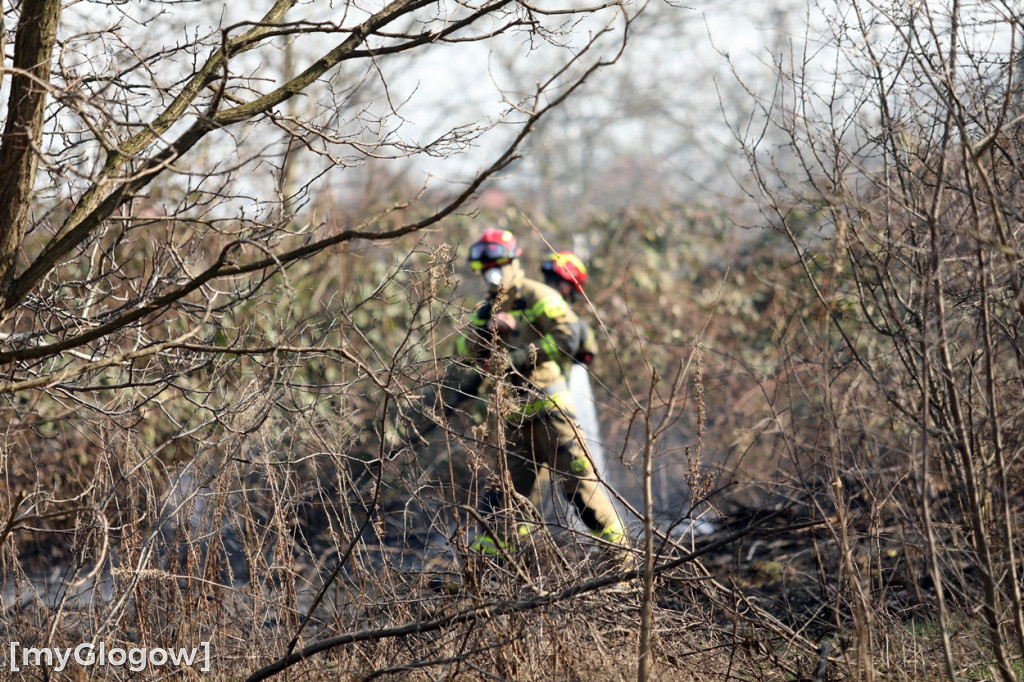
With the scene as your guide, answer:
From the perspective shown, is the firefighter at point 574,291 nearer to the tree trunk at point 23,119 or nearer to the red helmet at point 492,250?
the red helmet at point 492,250

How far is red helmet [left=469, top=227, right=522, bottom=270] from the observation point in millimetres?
5578

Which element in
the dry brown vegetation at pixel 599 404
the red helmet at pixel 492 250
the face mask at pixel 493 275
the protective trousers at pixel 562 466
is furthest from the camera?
the red helmet at pixel 492 250

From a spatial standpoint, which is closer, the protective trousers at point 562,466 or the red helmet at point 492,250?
the protective trousers at point 562,466

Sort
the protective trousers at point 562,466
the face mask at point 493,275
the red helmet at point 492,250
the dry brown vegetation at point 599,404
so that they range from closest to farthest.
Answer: the dry brown vegetation at point 599,404, the protective trousers at point 562,466, the face mask at point 493,275, the red helmet at point 492,250

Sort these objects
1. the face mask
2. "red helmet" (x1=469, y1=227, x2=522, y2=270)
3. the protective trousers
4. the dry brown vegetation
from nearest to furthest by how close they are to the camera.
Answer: the dry brown vegetation, the protective trousers, the face mask, "red helmet" (x1=469, y1=227, x2=522, y2=270)

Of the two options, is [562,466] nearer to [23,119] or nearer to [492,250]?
[492,250]

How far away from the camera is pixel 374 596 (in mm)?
3664

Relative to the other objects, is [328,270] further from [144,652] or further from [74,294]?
[144,652]

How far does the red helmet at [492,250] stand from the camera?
558 centimetres

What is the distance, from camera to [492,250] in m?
5.57

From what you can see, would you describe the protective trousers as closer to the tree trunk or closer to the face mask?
the face mask

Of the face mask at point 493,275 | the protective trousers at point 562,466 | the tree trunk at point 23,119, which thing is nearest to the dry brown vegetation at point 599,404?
the tree trunk at point 23,119

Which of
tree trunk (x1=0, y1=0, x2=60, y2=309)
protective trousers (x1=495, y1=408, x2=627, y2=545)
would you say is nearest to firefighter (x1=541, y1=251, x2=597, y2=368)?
protective trousers (x1=495, y1=408, x2=627, y2=545)

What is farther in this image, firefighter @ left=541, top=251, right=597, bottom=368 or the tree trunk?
firefighter @ left=541, top=251, right=597, bottom=368
